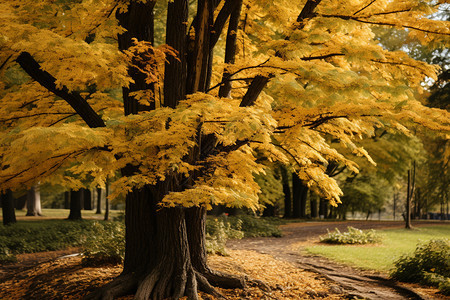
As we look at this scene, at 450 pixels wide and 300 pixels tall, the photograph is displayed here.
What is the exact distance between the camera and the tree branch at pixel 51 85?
586cm

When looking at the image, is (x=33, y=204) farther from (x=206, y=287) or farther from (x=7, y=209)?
(x=206, y=287)

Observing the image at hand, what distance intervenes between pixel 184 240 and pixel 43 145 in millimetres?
3273

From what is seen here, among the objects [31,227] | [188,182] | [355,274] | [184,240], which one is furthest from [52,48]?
[31,227]

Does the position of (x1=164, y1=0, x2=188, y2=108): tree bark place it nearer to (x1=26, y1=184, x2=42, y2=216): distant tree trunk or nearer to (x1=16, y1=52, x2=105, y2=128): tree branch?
(x1=16, y1=52, x2=105, y2=128): tree branch

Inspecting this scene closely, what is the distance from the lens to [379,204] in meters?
36.3

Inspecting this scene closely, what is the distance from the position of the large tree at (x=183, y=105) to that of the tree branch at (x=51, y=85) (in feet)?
0.06

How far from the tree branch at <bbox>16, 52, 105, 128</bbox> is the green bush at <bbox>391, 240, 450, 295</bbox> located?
723 centimetres

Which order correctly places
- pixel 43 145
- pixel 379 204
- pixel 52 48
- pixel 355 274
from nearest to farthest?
pixel 43 145 → pixel 52 48 → pixel 355 274 → pixel 379 204

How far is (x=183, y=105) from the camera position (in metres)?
5.10

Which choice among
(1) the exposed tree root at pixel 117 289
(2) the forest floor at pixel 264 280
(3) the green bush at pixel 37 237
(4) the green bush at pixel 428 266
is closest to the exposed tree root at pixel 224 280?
(2) the forest floor at pixel 264 280

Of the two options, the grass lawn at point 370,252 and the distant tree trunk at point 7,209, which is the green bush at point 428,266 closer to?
the grass lawn at point 370,252

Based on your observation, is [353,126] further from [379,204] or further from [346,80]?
[379,204]

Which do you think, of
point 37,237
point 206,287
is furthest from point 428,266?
point 37,237

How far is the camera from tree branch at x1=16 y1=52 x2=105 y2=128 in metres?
5.86
